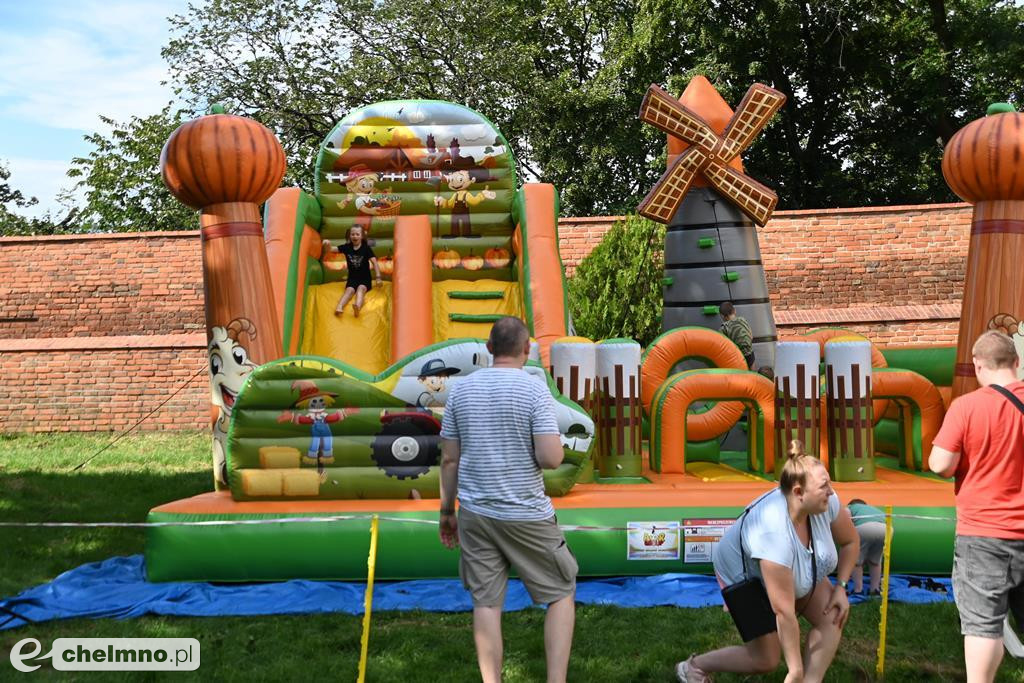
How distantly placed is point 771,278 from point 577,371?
914 centimetres

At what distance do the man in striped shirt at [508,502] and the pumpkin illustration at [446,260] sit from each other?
16.4 feet

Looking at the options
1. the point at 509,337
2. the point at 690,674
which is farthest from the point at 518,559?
the point at 690,674

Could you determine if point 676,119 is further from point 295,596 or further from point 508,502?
point 508,502

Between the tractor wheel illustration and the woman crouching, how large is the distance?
2456mm

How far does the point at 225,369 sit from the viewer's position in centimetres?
620

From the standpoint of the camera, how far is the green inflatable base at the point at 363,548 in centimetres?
536

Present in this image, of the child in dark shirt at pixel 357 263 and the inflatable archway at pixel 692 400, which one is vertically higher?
the child in dark shirt at pixel 357 263

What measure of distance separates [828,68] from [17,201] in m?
19.8

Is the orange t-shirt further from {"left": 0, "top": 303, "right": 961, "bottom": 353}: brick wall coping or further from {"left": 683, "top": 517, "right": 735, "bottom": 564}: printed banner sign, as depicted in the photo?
{"left": 0, "top": 303, "right": 961, "bottom": 353}: brick wall coping

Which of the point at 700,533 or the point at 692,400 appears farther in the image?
the point at 692,400

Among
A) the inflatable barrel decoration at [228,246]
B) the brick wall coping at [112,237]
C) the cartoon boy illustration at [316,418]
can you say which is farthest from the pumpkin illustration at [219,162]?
the brick wall coping at [112,237]

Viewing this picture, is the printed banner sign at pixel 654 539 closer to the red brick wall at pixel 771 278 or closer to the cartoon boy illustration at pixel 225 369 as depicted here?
the cartoon boy illustration at pixel 225 369

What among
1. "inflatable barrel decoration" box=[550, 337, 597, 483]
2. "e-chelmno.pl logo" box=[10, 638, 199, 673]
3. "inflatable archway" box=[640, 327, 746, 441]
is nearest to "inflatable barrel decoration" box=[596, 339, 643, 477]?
"inflatable barrel decoration" box=[550, 337, 597, 483]

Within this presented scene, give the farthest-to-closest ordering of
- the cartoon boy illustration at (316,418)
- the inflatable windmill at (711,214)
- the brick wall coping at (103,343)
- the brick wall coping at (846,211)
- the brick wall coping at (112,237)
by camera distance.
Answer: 1. the brick wall coping at (112,237)
2. the brick wall coping at (846,211)
3. the brick wall coping at (103,343)
4. the inflatable windmill at (711,214)
5. the cartoon boy illustration at (316,418)
